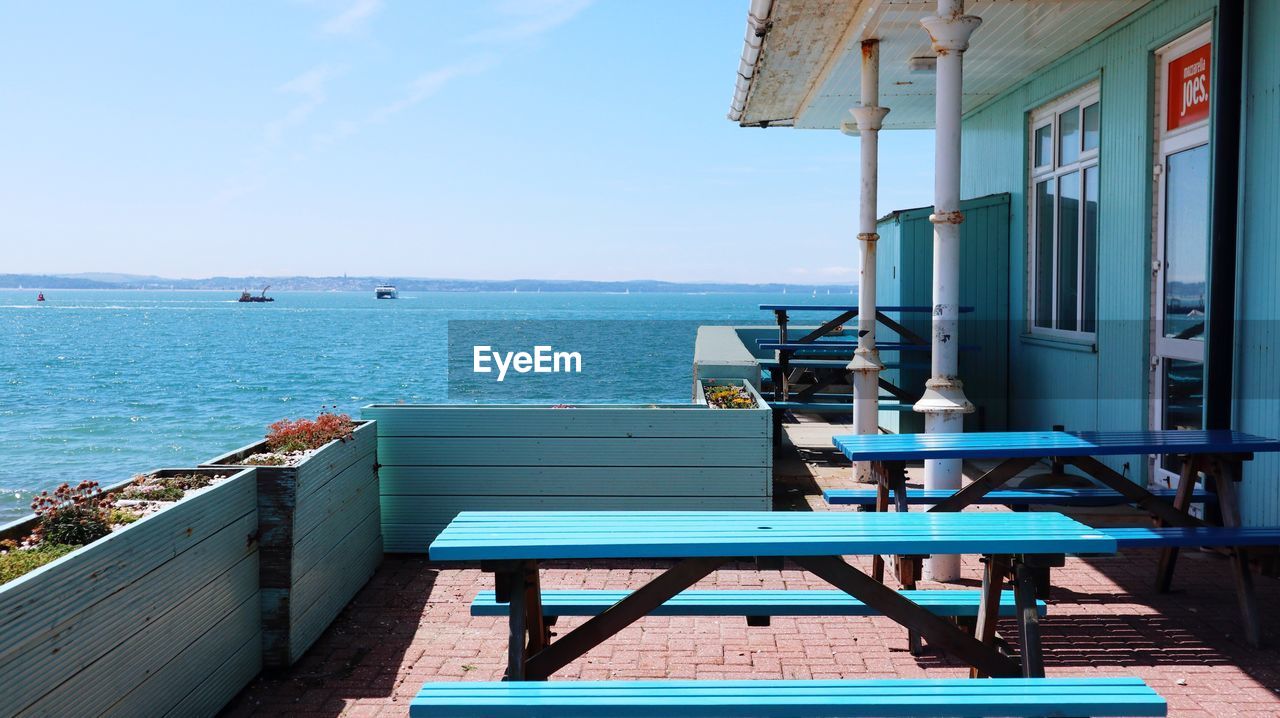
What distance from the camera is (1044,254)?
958cm

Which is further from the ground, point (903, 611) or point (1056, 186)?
point (1056, 186)

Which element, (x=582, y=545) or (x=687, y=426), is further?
(x=687, y=426)

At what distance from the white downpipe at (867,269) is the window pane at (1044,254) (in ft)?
6.67

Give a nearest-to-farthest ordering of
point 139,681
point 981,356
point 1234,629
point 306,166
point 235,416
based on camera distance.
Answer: point 139,681
point 1234,629
point 981,356
point 235,416
point 306,166

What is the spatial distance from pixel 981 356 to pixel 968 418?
643 millimetres

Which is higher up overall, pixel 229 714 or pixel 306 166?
pixel 306 166

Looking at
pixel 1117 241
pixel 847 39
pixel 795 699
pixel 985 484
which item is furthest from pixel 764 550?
pixel 1117 241

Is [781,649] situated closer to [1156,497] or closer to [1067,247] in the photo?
[1156,497]

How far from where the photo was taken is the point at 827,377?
13.5 m

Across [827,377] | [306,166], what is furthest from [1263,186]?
[306,166]

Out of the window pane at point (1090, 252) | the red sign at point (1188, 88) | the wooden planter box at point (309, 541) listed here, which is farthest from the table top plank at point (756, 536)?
the window pane at point (1090, 252)

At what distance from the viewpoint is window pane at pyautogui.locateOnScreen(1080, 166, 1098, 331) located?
27.5 ft

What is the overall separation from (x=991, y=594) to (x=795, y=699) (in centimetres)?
108

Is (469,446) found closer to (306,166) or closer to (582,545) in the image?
(582,545)
